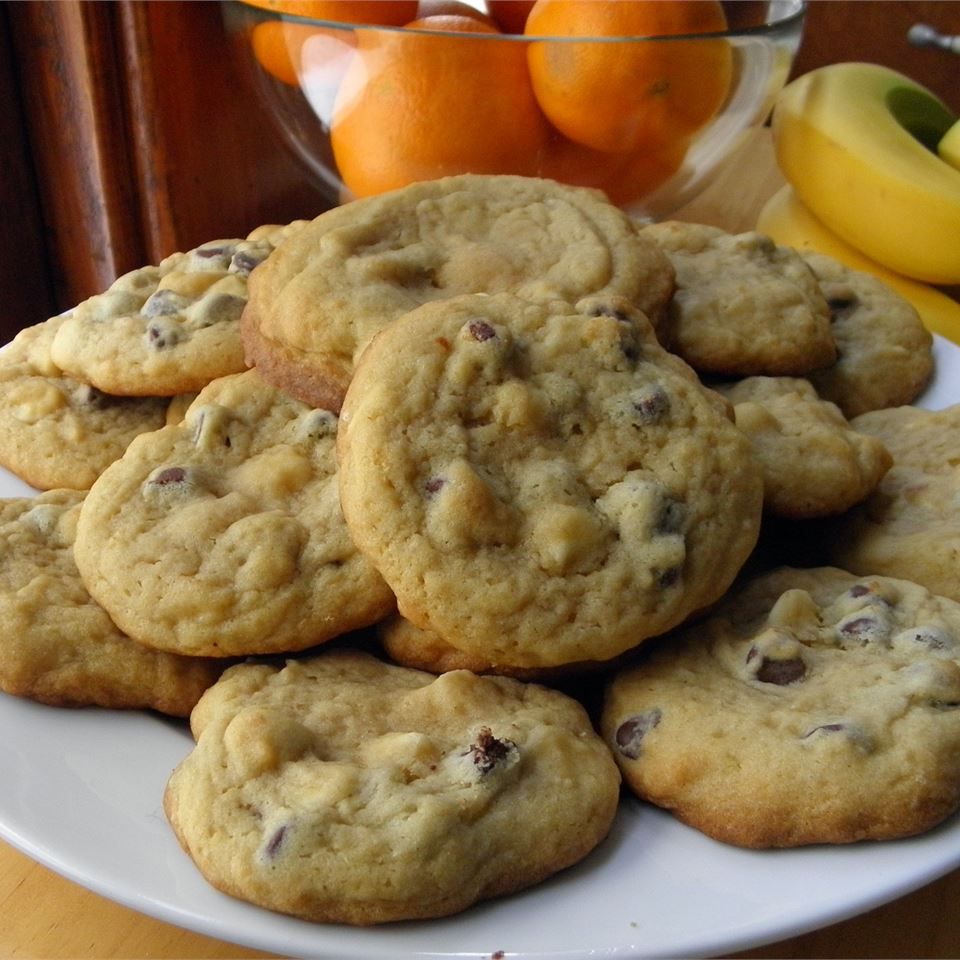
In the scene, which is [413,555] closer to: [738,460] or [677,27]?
[738,460]

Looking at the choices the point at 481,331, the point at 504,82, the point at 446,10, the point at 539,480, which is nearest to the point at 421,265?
the point at 481,331

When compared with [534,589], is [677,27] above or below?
above

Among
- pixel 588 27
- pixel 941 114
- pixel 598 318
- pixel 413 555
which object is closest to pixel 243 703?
pixel 413 555

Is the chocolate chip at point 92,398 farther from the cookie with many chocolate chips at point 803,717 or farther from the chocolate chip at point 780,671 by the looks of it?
the chocolate chip at point 780,671

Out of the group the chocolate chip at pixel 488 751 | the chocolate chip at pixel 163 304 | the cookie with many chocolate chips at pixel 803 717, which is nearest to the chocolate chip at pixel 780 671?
the cookie with many chocolate chips at pixel 803 717

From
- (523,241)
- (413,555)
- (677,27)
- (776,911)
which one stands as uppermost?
(677,27)

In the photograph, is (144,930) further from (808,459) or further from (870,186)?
(870,186)
